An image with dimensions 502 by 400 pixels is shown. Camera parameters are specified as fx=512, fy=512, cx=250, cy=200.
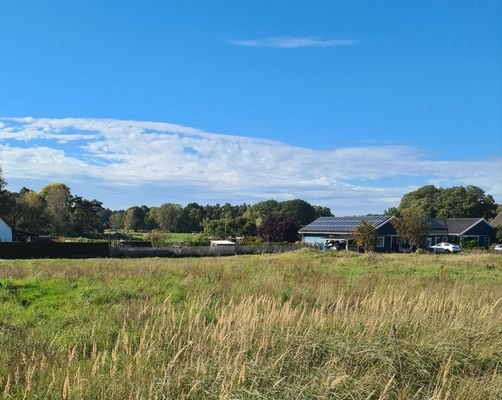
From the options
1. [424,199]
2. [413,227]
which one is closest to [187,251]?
[413,227]

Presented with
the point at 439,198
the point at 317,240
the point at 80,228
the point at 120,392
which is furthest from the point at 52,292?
the point at 439,198

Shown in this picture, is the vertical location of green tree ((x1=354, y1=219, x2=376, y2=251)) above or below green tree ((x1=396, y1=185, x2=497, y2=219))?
below

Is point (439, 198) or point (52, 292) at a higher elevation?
point (439, 198)

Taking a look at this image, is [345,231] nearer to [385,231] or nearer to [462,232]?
[385,231]

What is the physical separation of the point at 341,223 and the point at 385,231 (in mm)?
7046

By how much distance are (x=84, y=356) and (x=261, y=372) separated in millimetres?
2257

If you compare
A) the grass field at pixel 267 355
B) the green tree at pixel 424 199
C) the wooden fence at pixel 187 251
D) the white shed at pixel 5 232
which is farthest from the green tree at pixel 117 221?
the grass field at pixel 267 355

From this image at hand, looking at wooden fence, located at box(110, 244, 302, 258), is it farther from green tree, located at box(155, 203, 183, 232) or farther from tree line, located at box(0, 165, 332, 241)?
green tree, located at box(155, 203, 183, 232)

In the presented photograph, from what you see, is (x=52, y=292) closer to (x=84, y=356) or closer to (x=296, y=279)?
(x=296, y=279)

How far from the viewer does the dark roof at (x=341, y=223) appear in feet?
243

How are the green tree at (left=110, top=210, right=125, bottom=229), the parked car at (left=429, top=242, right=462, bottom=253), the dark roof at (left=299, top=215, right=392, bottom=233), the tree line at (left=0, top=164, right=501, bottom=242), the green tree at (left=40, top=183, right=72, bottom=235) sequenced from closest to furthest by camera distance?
the parked car at (left=429, top=242, right=462, bottom=253)
the dark roof at (left=299, top=215, right=392, bottom=233)
the tree line at (left=0, top=164, right=501, bottom=242)
the green tree at (left=40, top=183, right=72, bottom=235)
the green tree at (left=110, top=210, right=125, bottom=229)

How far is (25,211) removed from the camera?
78812 mm

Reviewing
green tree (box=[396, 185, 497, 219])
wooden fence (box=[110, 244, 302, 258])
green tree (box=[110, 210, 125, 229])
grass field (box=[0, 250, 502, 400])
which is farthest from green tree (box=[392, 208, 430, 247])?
green tree (box=[110, 210, 125, 229])

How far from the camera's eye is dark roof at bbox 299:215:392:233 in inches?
2916
